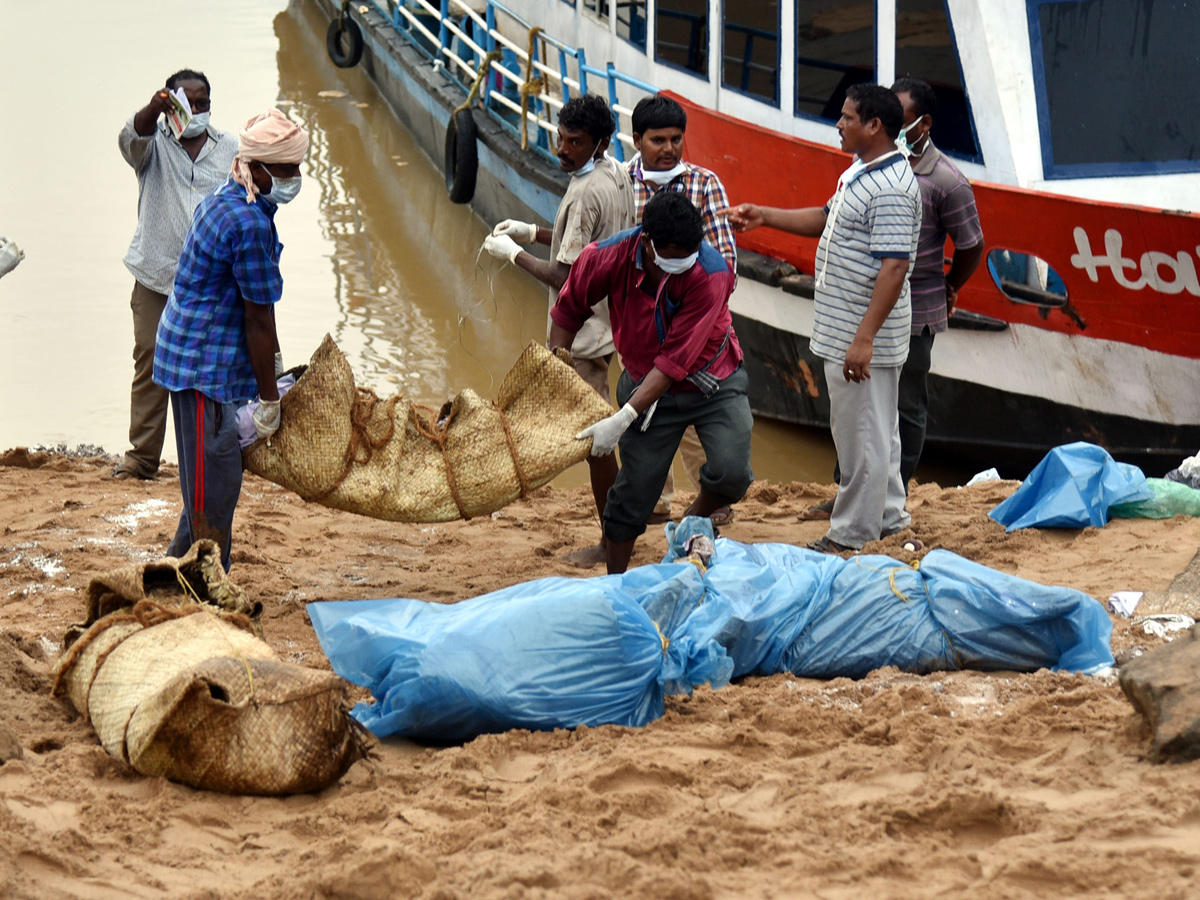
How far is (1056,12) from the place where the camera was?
229 inches

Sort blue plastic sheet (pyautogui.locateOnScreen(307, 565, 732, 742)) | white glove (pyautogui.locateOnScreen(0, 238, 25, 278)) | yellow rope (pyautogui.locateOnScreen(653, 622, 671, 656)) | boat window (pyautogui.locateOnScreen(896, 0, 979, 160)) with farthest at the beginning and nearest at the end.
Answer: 1. boat window (pyautogui.locateOnScreen(896, 0, 979, 160))
2. white glove (pyautogui.locateOnScreen(0, 238, 25, 278))
3. yellow rope (pyautogui.locateOnScreen(653, 622, 671, 656))
4. blue plastic sheet (pyautogui.locateOnScreen(307, 565, 732, 742))

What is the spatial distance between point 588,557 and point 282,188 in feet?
5.87

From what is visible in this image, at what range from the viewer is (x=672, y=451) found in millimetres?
4395

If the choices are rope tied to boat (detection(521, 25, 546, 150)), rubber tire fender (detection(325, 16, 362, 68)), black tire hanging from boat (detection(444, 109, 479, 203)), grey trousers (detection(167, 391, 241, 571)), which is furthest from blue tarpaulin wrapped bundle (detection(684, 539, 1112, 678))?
rubber tire fender (detection(325, 16, 362, 68))

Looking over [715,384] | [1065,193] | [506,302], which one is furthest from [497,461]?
[506,302]

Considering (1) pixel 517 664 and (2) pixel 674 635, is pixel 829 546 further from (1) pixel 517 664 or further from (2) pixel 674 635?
(1) pixel 517 664

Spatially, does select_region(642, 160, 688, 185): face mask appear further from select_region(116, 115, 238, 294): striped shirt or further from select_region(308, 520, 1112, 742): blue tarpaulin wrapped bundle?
select_region(116, 115, 238, 294): striped shirt

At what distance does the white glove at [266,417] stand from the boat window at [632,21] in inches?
206

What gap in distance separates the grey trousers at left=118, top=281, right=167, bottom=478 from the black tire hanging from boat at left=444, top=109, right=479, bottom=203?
209 inches

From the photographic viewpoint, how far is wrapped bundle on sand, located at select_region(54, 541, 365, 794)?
2801mm

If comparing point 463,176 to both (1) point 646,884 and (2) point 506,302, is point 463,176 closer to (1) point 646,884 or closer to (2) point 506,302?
(2) point 506,302

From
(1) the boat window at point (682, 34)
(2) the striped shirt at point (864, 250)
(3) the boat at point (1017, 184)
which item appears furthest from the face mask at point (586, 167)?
(1) the boat window at point (682, 34)

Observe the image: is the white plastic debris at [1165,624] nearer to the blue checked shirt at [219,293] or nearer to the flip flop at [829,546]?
the flip flop at [829,546]

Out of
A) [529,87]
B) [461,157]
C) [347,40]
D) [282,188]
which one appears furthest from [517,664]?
[347,40]
